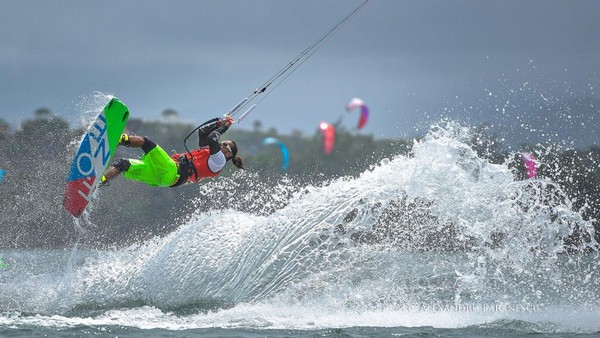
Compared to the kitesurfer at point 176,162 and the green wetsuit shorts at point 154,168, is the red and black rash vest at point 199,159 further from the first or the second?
the green wetsuit shorts at point 154,168

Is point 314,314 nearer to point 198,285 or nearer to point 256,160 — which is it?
point 198,285

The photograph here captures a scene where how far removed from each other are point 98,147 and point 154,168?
0.82m

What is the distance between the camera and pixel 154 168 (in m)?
11.6

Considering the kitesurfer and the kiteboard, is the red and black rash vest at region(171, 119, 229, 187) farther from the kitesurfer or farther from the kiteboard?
the kiteboard

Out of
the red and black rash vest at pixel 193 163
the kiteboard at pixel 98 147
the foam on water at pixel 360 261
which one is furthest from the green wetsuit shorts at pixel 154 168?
the foam on water at pixel 360 261

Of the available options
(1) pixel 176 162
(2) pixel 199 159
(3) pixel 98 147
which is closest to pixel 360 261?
(2) pixel 199 159

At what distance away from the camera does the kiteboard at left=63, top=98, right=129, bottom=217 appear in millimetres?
11484

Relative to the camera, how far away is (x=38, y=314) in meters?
10.3

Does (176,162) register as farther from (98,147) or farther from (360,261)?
(360,261)

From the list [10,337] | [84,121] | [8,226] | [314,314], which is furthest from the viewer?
[8,226]

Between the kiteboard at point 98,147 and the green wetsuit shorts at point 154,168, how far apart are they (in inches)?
14.5

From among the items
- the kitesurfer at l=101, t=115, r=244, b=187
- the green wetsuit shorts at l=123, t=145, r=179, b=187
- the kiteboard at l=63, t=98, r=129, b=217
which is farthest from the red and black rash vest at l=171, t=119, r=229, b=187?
the kiteboard at l=63, t=98, r=129, b=217

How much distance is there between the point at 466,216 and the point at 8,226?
15.4 m

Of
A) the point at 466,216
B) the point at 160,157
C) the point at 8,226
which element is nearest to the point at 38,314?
the point at 160,157
